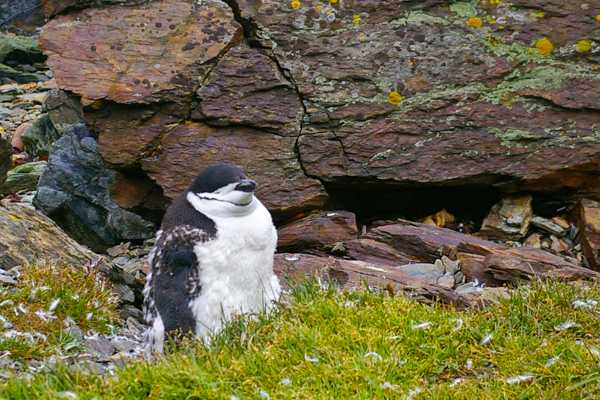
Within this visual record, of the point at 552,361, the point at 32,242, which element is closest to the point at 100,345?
the point at 32,242

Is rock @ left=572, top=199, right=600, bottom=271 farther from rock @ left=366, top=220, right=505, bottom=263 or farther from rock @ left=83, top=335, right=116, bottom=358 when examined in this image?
rock @ left=83, top=335, right=116, bottom=358

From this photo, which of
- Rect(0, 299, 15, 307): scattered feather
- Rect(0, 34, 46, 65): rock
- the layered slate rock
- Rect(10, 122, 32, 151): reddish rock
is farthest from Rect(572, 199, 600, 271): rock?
Rect(0, 34, 46, 65): rock

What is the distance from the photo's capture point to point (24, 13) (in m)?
29.9

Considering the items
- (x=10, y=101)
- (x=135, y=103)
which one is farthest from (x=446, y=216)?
(x=10, y=101)

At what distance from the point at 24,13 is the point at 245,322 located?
27804mm

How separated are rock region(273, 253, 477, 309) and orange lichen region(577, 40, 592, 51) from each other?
424 centimetres

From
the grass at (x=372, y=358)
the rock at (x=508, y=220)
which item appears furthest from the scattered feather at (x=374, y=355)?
the rock at (x=508, y=220)

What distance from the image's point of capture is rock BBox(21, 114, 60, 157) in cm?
1722

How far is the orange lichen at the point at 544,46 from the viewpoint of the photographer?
9961 mm

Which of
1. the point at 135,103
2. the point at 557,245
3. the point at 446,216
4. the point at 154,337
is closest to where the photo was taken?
the point at 154,337

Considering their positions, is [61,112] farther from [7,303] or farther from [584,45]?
Answer: [584,45]

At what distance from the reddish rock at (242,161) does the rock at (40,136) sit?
8.31m

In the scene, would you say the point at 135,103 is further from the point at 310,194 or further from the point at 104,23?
the point at 310,194

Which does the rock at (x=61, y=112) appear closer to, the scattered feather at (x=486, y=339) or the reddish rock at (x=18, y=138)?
the reddish rock at (x=18, y=138)
